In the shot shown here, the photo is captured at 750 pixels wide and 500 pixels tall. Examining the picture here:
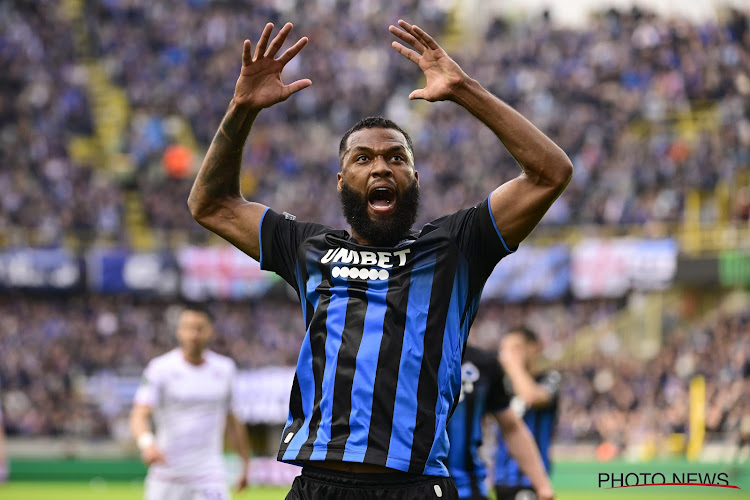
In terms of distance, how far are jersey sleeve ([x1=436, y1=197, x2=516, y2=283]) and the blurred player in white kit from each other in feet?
16.2

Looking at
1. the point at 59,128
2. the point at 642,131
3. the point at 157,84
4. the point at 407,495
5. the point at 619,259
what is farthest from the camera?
the point at 157,84

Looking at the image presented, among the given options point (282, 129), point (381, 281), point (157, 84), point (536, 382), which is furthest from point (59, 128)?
point (381, 281)

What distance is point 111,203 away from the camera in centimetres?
Answer: 2973

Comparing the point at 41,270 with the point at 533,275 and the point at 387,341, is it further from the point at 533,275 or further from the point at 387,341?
the point at 387,341

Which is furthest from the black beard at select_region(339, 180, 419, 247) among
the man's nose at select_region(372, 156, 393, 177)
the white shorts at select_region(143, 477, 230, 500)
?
the white shorts at select_region(143, 477, 230, 500)

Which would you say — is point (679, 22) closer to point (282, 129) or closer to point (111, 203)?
point (282, 129)

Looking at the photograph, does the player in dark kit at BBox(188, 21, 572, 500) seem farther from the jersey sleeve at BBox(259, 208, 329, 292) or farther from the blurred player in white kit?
the blurred player in white kit

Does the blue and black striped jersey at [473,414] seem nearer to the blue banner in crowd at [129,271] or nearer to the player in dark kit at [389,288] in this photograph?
the player in dark kit at [389,288]

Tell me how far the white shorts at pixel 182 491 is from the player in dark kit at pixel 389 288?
4.65 m

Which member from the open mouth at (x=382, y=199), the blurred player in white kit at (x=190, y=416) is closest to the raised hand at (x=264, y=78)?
the open mouth at (x=382, y=199)

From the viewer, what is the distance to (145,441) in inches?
331

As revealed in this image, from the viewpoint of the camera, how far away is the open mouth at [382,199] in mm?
4363

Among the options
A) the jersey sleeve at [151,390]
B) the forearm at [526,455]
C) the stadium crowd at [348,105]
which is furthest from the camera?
the stadium crowd at [348,105]

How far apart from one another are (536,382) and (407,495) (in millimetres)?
5005
